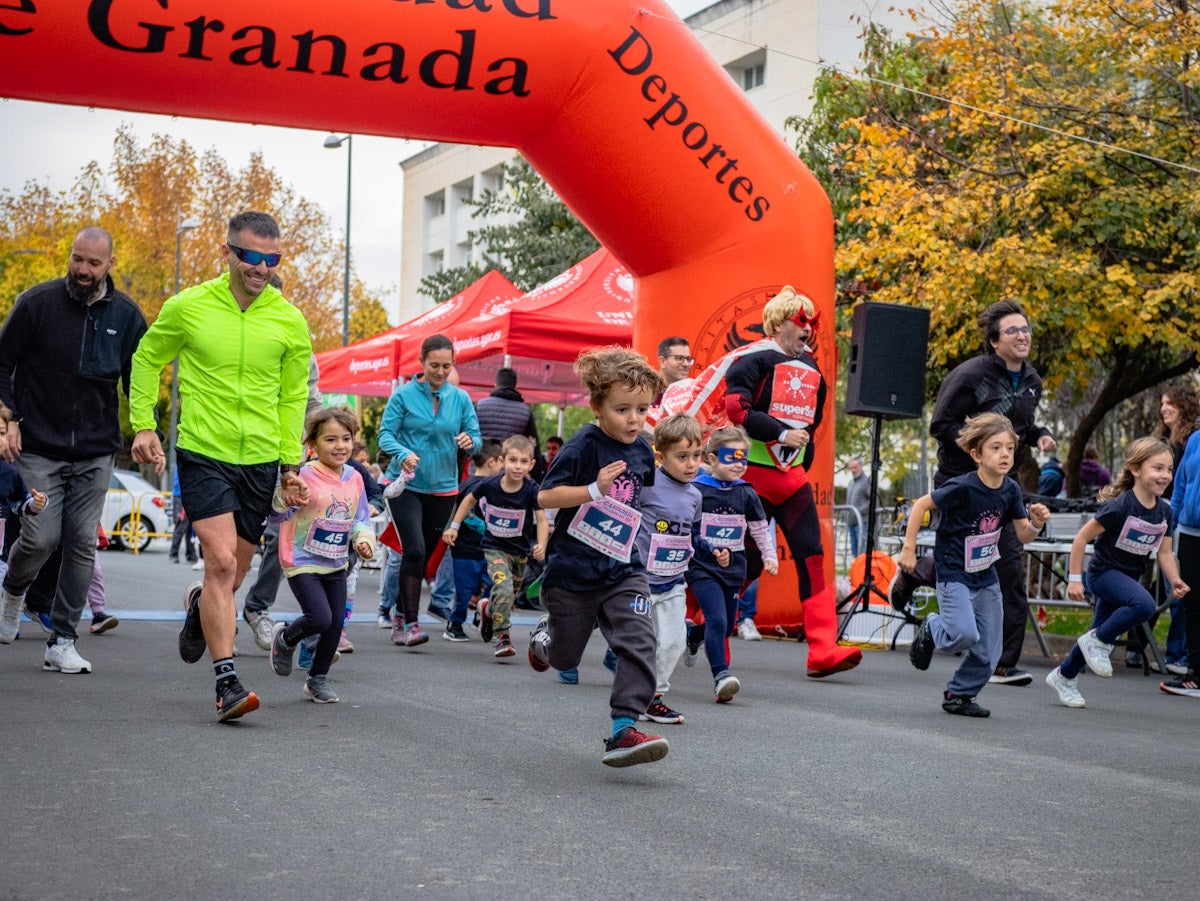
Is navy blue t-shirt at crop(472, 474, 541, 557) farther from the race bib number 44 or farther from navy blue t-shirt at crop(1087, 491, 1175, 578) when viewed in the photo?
the race bib number 44

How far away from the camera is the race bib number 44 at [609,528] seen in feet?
19.6

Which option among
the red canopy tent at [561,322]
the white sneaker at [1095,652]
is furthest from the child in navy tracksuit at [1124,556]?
the red canopy tent at [561,322]

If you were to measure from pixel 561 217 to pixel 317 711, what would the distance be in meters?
29.4

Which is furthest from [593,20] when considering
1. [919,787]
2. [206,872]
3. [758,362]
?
[206,872]

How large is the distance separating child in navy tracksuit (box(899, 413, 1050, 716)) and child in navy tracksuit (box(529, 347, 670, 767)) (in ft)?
7.61

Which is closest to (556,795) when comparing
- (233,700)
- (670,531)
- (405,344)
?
(233,700)

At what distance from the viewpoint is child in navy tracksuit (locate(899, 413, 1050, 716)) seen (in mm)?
7781

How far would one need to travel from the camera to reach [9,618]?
951 cm

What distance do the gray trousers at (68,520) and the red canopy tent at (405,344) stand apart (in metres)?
9.56

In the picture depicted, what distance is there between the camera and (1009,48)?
765 inches

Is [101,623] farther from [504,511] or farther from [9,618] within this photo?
[504,511]

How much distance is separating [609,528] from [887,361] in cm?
727

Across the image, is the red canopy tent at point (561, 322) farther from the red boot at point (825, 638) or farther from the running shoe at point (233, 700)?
the running shoe at point (233, 700)

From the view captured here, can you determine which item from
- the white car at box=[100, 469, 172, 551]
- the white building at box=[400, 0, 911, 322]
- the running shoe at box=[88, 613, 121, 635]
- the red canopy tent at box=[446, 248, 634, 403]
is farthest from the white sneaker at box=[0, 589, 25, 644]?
the white building at box=[400, 0, 911, 322]
